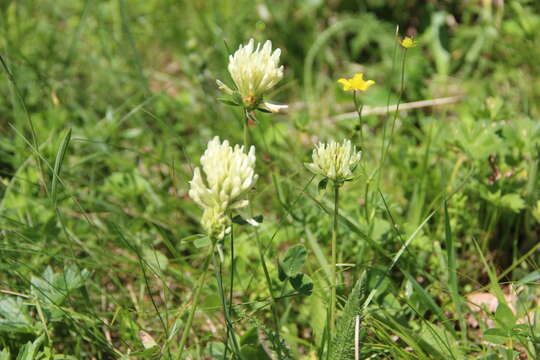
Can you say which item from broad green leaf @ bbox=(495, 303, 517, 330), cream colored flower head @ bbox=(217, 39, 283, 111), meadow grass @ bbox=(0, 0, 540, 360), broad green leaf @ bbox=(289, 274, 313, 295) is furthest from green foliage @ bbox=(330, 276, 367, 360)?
cream colored flower head @ bbox=(217, 39, 283, 111)

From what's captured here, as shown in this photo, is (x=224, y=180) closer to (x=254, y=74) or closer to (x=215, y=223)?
(x=215, y=223)

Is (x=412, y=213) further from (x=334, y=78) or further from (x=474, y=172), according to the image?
(x=334, y=78)

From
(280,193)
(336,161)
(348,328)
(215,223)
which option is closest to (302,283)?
(348,328)

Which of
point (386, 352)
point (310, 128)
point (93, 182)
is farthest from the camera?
point (310, 128)

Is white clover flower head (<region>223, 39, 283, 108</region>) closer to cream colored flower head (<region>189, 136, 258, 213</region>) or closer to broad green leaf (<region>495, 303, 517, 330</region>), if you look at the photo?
cream colored flower head (<region>189, 136, 258, 213</region>)

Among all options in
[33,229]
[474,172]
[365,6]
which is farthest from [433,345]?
[365,6]

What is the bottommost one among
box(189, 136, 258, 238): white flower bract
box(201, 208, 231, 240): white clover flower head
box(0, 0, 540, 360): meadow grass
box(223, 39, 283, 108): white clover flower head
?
box(0, 0, 540, 360): meadow grass

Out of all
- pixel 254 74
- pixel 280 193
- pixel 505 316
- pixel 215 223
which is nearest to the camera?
pixel 215 223

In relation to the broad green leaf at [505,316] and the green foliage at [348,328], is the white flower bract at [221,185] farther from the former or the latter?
the broad green leaf at [505,316]
